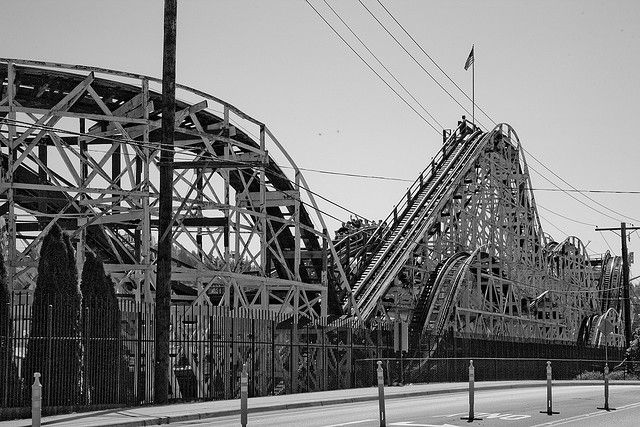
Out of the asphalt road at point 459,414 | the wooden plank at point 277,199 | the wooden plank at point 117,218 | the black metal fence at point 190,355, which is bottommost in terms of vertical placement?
the asphalt road at point 459,414

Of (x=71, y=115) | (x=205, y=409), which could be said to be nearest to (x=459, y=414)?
(x=205, y=409)

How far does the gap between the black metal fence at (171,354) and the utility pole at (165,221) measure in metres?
0.60

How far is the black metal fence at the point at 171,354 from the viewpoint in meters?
21.5

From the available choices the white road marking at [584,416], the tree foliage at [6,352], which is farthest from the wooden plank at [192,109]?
the white road marking at [584,416]

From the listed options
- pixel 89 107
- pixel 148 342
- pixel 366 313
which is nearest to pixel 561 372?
pixel 366 313

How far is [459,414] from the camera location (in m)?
22.2

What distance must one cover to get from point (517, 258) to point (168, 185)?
1589 inches

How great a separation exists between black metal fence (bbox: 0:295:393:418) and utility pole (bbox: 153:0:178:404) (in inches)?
23.4

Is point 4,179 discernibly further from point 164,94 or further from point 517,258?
→ point 517,258

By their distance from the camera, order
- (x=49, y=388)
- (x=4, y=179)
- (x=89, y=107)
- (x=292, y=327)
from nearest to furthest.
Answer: (x=49, y=388) < (x=4, y=179) < (x=292, y=327) < (x=89, y=107)

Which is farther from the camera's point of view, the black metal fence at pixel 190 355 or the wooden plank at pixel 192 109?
the wooden plank at pixel 192 109

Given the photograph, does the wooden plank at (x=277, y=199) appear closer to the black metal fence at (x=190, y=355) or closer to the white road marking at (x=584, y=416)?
the black metal fence at (x=190, y=355)

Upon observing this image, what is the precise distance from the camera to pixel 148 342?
2530 centimetres

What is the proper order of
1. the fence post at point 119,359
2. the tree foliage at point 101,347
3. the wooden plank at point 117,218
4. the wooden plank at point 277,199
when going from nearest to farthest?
the tree foliage at point 101,347, the fence post at point 119,359, the wooden plank at point 117,218, the wooden plank at point 277,199
